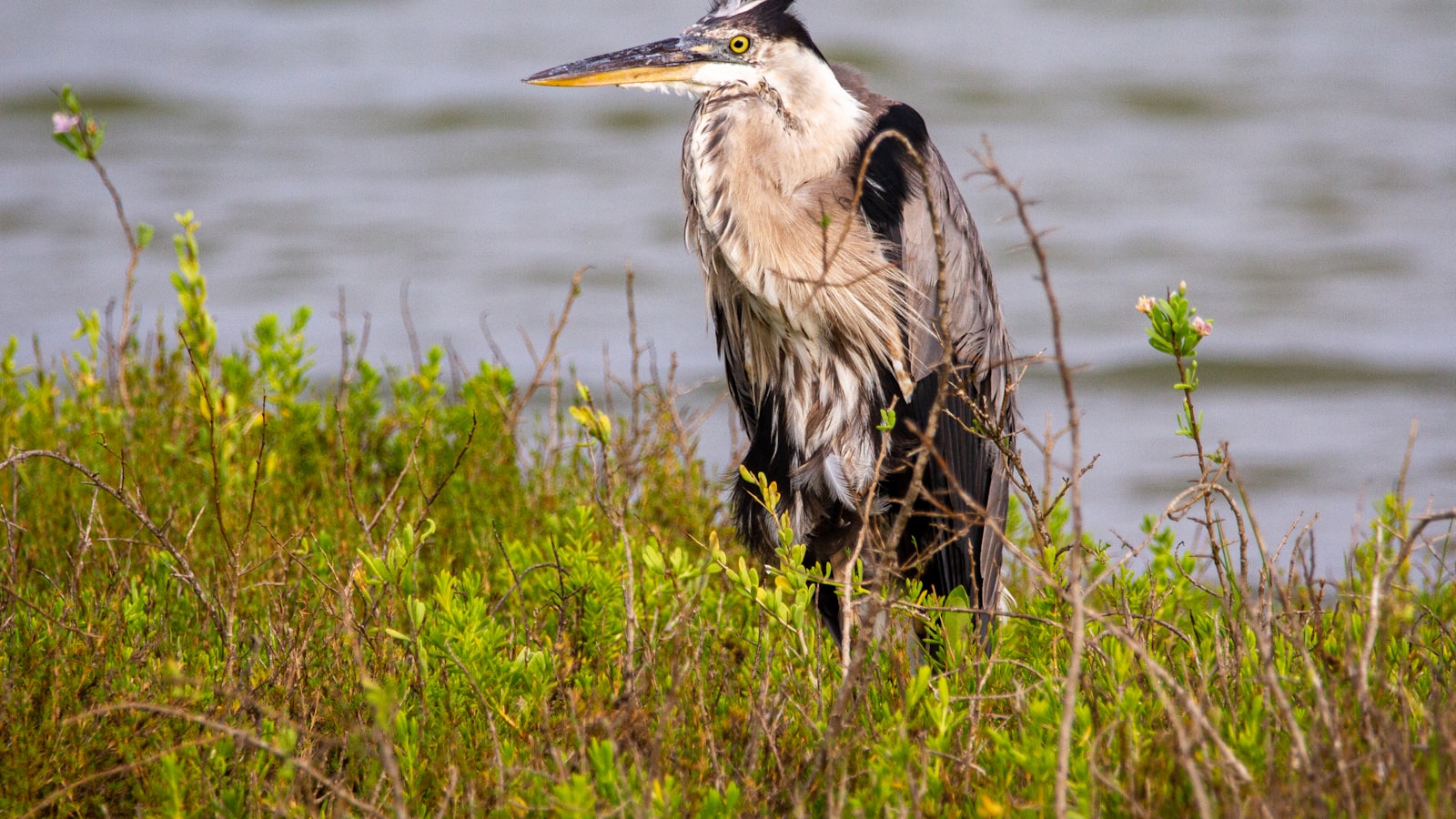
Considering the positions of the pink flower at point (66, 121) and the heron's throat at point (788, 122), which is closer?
the heron's throat at point (788, 122)

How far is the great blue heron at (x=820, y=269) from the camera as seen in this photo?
346 centimetres

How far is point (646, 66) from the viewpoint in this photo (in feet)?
11.7

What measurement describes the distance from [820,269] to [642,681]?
1.17m

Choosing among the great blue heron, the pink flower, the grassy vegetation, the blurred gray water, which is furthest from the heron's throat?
the blurred gray water

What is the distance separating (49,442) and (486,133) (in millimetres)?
8724

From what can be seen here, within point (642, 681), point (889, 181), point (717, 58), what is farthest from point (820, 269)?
point (642, 681)

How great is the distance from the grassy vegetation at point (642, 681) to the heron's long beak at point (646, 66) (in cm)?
86

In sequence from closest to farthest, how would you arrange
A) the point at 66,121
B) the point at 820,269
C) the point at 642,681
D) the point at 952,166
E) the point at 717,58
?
the point at 642,681, the point at 820,269, the point at 717,58, the point at 66,121, the point at 952,166

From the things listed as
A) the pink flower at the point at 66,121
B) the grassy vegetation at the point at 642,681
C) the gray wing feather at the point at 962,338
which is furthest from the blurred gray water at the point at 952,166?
the grassy vegetation at the point at 642,681

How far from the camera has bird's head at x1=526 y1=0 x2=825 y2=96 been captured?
11.5 feet

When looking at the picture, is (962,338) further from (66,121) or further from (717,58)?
(66,121)

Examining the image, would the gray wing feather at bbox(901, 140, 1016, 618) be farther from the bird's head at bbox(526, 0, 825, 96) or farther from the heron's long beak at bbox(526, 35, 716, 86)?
the heron's long beak at bbox(526, 35, 716, 86)

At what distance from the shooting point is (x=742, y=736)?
267 centimetres

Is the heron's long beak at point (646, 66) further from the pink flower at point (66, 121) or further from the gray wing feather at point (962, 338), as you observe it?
the pink flower at point (66, 121)
